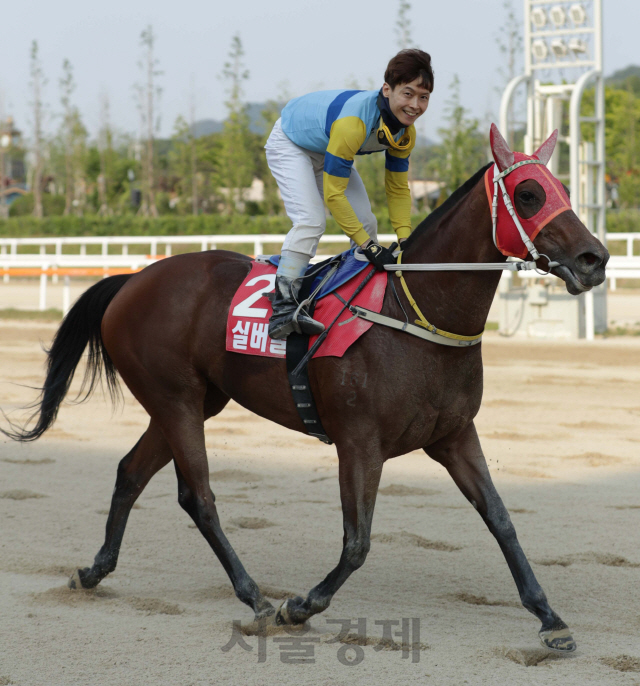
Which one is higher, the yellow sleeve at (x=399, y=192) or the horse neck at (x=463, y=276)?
the yellow sleeve at (x=399, y=192)

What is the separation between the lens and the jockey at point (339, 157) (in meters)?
3.58

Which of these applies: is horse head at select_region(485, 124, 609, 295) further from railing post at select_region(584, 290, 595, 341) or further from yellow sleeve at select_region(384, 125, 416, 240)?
railing post at select_region(584, 290, 595, 341)

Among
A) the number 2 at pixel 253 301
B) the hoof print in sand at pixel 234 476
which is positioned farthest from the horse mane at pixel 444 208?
the hoof print in sand at pixel 234 476

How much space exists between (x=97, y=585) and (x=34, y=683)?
1137mm

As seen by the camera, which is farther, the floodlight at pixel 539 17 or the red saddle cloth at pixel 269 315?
the floodlight at pixel 539 17

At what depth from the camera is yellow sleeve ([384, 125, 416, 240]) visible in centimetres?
390

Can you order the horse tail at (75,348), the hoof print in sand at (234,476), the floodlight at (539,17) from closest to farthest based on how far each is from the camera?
1. the horse tail at (75,348)
2. the hoof print in sand at (234,476)
3. the floodlight at (539,17)

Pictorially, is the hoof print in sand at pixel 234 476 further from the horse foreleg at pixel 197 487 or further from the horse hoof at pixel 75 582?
the horse hoof at pixel 75 582

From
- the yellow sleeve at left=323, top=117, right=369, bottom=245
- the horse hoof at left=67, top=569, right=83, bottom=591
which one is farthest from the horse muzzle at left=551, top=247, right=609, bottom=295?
the horse hoof at left=67, top=569, right=83, bottom=591

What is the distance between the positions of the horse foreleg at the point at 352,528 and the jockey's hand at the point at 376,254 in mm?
782

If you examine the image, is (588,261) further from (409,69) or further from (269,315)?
(269,315)

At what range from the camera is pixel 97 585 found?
413 cm

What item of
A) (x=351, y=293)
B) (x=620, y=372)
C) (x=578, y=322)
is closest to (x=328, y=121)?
(x=351, y=293)

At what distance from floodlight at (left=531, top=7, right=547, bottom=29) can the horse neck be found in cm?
1142
